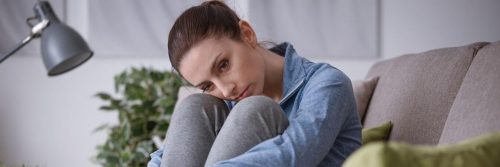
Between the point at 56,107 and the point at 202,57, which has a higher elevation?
the point at 202,57

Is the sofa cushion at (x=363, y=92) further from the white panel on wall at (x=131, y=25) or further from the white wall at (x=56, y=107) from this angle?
the white panel on wall at (x=131, y=25)

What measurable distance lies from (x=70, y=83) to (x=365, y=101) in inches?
82.3

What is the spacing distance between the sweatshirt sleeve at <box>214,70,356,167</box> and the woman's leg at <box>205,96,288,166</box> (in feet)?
0.18

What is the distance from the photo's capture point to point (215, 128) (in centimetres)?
140

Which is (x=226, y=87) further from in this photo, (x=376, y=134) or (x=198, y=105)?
(x=376, y=134)

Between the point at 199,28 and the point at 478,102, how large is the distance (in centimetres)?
65

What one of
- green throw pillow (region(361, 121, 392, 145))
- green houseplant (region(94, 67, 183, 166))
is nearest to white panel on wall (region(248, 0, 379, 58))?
green houseplant (region(94, 67, 183, 166))

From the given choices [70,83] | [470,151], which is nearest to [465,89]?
[470,151]

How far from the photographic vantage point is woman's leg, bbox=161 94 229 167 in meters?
1.27

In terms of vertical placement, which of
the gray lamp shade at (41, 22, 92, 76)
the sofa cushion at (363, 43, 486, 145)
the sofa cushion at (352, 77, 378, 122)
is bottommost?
the sofa cushion at (352, 77, 378, 122)

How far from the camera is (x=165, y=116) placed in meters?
3.05

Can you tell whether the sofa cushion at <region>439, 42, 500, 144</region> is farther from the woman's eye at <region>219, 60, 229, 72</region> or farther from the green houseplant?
the green houseplant

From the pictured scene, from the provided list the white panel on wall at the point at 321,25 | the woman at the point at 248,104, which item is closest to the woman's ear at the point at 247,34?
the woman at the point at 248,104

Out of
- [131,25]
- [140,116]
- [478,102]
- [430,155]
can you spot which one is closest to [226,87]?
[478,102]
